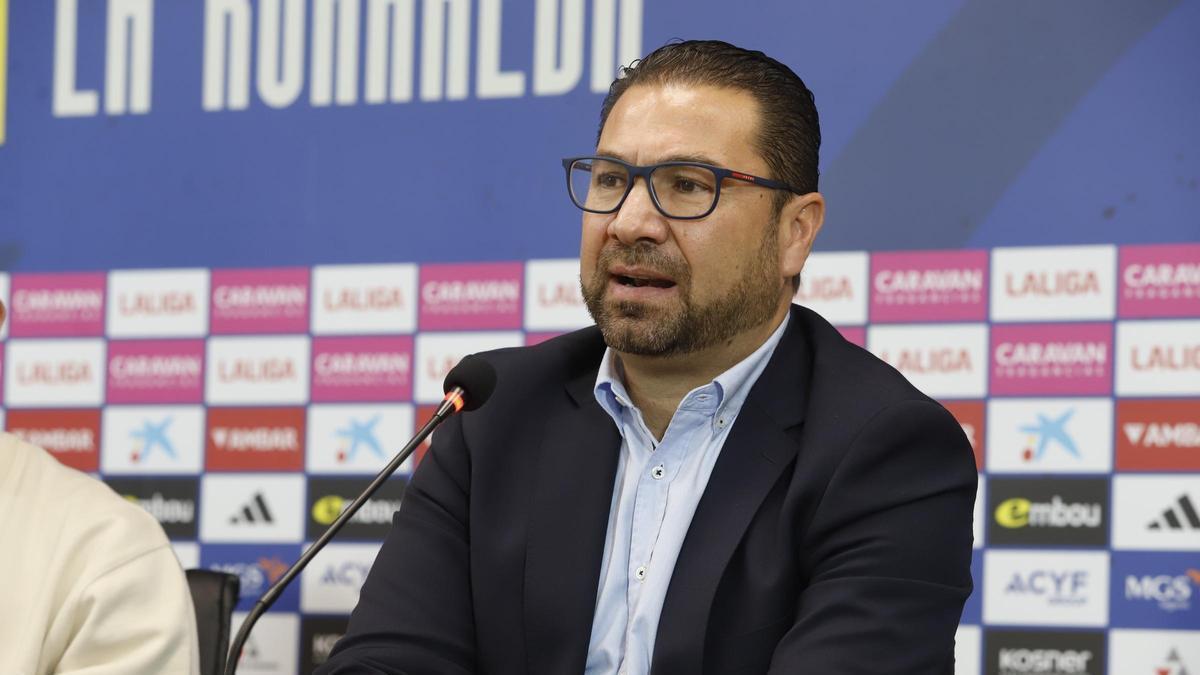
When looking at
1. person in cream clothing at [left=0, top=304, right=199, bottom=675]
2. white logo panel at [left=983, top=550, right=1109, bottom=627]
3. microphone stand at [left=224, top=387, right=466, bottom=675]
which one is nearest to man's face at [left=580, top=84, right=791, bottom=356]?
microphone stand at [left=224, top=387, right=466, bottom=675]

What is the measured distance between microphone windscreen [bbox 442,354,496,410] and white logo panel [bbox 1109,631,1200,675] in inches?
67.2

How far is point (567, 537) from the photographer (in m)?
2.23

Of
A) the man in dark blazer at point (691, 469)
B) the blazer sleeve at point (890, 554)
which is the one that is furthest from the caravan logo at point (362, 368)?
the blazer sleeve at point (890, 554)

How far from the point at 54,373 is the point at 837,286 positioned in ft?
7.00

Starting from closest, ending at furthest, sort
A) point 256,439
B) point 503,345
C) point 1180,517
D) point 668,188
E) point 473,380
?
1. point 473,380
2. point 668,188
3. point 1180,517
4. point 503,345
5. point 256,439

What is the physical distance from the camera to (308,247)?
3.84 m

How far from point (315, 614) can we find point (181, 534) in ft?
1.49

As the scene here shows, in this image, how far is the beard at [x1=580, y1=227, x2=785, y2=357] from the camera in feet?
7.41

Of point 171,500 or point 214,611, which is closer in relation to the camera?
point 214,611

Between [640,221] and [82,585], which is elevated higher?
[640,221]

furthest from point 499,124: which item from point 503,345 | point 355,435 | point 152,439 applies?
point 152,439

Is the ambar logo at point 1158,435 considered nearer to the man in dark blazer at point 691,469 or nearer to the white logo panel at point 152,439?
the man in dark blazer at point 691,469

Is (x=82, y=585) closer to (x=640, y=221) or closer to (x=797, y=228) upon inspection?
(x=640, y=221)

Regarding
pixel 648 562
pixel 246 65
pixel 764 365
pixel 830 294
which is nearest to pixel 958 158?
pixel 830 294
